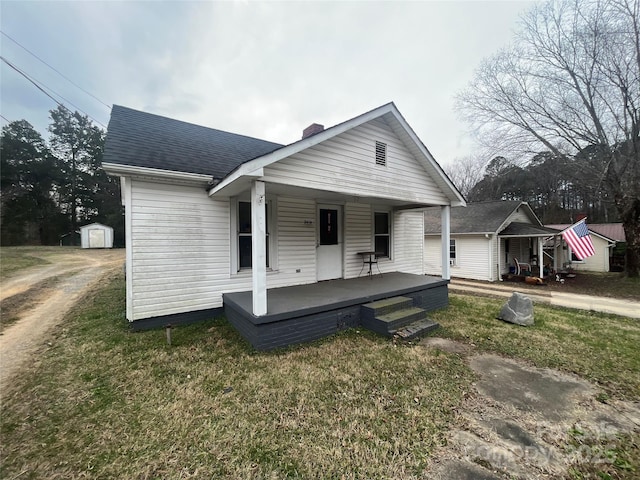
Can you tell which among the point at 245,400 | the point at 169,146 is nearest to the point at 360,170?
the point at 169,146

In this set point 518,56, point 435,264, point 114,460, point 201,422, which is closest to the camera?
point 114,460

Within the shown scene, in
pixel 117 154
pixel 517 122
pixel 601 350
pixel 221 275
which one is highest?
pixel 517 122

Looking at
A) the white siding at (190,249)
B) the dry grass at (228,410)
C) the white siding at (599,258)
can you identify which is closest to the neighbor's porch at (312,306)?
the dry grass at (228,410)

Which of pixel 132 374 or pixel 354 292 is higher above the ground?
pixel 354 292

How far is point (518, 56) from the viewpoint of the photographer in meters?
13.2

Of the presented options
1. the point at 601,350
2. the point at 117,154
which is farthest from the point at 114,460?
the point at 601,350

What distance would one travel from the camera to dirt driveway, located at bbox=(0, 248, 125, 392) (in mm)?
4473

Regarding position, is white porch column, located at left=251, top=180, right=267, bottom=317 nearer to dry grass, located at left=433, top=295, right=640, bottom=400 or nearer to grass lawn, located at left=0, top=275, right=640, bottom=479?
grass lawn, located at left=0, top=275, right=640, bottom=479

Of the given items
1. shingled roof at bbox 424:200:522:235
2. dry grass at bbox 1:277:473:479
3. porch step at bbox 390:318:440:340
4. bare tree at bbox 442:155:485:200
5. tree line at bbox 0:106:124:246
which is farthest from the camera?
bare tree at bbox 442:155:485:200

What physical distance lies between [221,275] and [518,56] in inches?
701

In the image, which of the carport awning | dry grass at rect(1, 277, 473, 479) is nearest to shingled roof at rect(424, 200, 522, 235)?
the carport awning

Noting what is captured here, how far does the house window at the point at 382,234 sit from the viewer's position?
346 inches

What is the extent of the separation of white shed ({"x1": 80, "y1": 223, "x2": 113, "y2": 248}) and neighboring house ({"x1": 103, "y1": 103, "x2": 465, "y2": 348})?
2667cm

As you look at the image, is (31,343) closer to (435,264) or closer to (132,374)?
(132,374)
